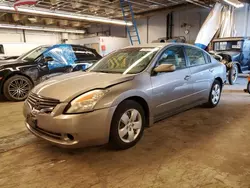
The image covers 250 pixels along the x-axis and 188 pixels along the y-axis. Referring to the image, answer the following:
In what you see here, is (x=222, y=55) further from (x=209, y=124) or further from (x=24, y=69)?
(x=24, y=69)

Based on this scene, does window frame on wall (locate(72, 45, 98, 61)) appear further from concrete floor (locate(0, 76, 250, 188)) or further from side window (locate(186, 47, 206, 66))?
side window (locate(186, 47, 206, 66))

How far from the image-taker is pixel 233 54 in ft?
24.0

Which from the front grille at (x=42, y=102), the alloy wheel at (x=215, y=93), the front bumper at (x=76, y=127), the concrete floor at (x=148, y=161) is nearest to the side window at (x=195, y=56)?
the alloy wheel at (x=215, y=93)

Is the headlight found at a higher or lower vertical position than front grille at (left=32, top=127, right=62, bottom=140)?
higher

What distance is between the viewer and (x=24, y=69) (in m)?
5.28

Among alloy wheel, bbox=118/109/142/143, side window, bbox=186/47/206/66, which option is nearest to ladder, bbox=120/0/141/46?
side window, bbox=186/47/206/66

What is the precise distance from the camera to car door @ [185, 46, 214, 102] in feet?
11.1

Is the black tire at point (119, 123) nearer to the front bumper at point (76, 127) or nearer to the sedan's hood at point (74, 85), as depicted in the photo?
the front bumper at point (76, 127)

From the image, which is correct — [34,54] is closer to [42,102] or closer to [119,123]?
[42,102]

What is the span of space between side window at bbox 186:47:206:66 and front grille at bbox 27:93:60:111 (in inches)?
92.5

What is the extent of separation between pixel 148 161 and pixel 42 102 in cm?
136

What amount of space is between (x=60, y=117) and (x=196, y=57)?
8.72ft

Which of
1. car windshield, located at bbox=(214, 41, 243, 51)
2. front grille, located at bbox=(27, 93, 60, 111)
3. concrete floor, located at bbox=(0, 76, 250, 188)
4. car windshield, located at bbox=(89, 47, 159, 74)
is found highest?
car windshield, located at bbox=(214, 41, 243, 51)

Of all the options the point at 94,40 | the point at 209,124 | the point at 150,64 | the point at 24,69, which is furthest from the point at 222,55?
the point at 94,40
